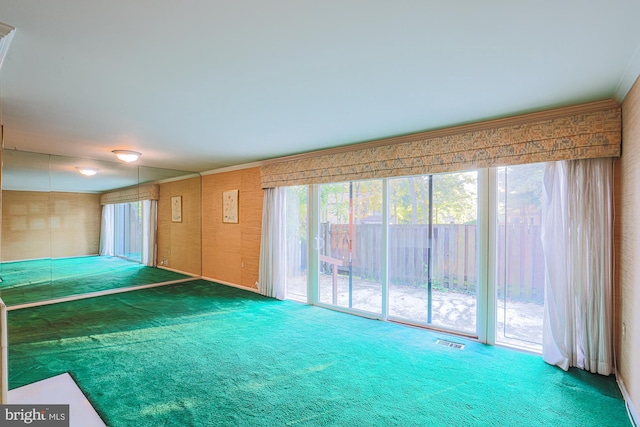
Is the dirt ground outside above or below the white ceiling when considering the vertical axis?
below

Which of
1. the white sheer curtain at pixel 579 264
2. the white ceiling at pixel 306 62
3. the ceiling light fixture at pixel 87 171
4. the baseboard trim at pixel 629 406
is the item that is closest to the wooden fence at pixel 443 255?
the white sheer curtain at pixel 579 264

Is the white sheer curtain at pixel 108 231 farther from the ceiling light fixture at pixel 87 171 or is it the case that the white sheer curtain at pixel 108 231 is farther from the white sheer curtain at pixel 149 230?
the ceiling light fixture at pixel 87 171

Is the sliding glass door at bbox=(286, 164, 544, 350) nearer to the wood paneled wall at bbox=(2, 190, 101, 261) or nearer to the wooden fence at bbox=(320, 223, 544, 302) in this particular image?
the wooden fence at bbox=(320, 223, 544, 302)

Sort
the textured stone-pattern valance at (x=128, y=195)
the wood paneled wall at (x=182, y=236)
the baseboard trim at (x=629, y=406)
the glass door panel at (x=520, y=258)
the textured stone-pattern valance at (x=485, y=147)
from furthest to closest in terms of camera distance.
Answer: the wood paneled wall at (x=182, y=236), the textured stone-pattern valance at (x=128, y=195), the glass door panel at (x=520, y=258), the textured stone-pattern valance at (x=485, y=147), the baseboard trim at (x=629, y=406)

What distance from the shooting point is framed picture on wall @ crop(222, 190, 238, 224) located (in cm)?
604

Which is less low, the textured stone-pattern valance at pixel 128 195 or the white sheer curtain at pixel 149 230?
the textured stone-pattern valance at pixel 128 195

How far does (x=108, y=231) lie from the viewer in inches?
241

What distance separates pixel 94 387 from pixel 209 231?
4372mm

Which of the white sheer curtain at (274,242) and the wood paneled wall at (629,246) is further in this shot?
the white sheer curtain at (274,242)

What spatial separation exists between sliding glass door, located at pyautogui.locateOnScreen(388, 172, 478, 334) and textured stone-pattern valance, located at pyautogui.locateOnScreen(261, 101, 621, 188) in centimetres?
34

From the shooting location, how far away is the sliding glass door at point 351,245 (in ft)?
14.2

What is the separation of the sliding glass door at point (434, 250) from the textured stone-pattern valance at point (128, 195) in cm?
522

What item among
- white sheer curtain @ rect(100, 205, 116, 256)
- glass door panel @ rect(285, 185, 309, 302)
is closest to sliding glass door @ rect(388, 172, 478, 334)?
glass door panel @ rect(285, 185, 309, 302)

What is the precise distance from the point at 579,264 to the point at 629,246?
1.51 feet
